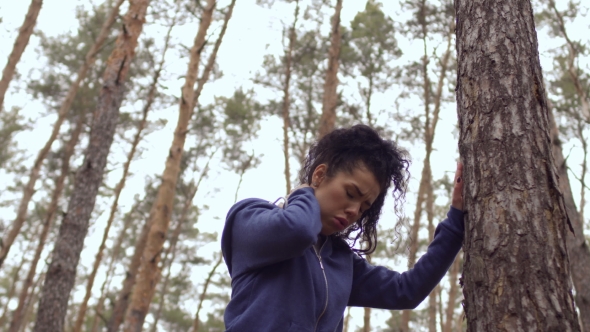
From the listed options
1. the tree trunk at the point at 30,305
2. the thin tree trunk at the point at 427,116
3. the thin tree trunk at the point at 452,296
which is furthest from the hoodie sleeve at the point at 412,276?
the tree trunk at the point at 30,305

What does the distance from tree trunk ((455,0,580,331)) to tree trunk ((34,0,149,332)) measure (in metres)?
4.75

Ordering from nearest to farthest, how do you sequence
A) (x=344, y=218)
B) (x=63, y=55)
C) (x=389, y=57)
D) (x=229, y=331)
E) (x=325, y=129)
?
1. (x=229, y=331)
2. (x=344, y=218)
3. (x=325, y=129)
4. (x=389, y=57)
5. (x=63, y=55)

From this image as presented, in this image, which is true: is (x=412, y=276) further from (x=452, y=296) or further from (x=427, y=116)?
(x=452, y=296)

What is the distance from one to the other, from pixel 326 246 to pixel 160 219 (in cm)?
Result: 446

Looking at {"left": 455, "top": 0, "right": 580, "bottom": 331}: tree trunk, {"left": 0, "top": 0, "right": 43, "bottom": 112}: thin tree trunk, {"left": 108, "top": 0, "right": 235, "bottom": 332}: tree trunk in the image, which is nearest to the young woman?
{"left": 455, "top": 0, "right": 580, "bottom": 331}: tree trunk

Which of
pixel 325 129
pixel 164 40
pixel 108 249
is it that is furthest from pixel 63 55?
pixel 108 249

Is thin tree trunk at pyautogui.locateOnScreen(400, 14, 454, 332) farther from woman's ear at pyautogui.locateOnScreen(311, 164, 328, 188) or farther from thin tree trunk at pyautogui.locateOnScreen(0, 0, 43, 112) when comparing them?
woman's ear at pyautogui.locateOnScreen(311, 164, 328, 188)

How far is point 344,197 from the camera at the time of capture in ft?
5.43

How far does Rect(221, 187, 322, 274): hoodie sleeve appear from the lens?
4.78 ft

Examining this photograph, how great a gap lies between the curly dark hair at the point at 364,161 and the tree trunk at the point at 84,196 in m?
4.12

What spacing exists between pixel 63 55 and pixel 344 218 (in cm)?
1276

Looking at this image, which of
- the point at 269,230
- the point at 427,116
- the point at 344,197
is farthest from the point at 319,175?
the point at 427,116

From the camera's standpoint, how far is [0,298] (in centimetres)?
2117

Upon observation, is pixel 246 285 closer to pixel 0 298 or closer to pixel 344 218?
pixel 344 218
